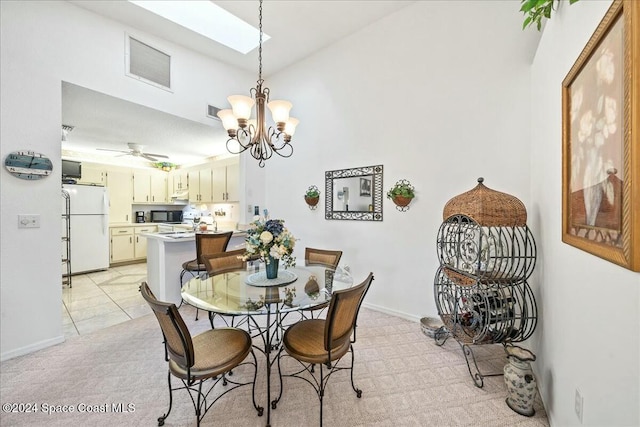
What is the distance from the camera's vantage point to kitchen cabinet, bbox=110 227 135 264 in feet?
18.8

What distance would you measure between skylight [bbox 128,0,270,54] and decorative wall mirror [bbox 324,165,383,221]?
220 centimetres

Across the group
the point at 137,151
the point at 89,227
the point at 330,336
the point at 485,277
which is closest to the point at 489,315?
the point at 485,277

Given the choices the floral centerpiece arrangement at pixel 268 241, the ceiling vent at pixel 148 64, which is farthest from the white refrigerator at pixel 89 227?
the floral centerpiece arrangement at pixel 268 241

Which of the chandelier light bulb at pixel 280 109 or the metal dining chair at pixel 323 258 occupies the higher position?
the chandelier light bulb at pixel 280 109

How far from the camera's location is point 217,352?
154 centimetres

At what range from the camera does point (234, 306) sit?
1548 mm

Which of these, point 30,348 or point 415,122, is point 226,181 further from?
point 415,122

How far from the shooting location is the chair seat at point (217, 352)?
1382 mm

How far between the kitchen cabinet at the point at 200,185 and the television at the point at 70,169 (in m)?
2.00

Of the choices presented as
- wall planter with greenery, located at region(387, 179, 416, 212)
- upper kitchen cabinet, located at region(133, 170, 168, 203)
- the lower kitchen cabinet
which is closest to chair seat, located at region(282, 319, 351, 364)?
wall planter with greenery, located at region(387, 179, 416, 212)

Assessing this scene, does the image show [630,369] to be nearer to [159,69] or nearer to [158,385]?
[158,385]

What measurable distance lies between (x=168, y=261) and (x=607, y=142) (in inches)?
158

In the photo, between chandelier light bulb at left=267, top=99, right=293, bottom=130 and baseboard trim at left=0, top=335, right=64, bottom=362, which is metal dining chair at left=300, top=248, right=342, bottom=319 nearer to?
chandelier light bulb at left=267, top=99, right=293, bottom=130

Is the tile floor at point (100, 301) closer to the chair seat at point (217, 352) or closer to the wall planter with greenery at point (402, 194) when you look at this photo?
the chair seat at point (217, 352)
